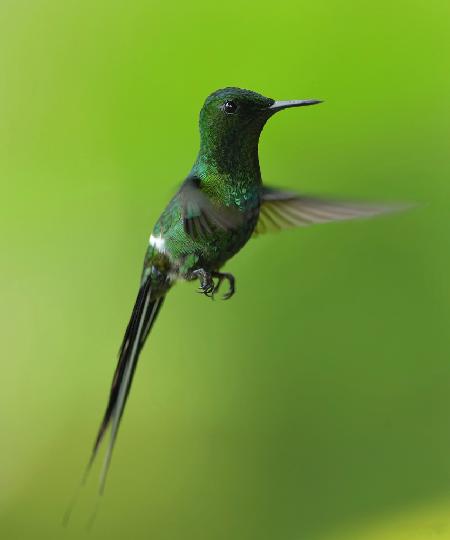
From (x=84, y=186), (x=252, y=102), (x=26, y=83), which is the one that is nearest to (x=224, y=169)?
(x=252, y=102)

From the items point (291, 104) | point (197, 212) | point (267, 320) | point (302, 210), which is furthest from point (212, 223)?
point (267, 320)

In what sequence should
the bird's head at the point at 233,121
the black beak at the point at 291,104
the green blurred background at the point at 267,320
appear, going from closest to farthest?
the black beak at the point at 291,104 → the bird's head at the point at 233,121 → the green blurred background at the point at 267,320

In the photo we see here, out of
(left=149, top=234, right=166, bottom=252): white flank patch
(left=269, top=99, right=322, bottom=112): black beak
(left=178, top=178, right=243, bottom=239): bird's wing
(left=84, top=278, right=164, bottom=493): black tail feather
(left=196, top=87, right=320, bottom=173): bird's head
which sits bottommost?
(left=84, top=278, right=164, bottom=493): black tail feather

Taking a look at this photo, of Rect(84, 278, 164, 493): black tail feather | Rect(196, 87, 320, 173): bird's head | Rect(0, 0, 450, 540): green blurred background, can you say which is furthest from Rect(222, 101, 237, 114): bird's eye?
Rect(0, 0, 450, 540): green blurred background

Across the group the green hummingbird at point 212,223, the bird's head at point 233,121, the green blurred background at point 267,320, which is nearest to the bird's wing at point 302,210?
the green hummingbird at point 212,223

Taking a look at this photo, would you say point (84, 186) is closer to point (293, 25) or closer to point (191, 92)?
point (191, 92)

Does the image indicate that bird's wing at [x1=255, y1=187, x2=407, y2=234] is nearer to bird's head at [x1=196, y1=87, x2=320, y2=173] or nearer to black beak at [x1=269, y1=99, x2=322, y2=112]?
bird's head at [x1=196, y1=87, x2=320, y2=173]

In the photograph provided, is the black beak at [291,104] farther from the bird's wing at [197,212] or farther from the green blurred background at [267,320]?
the green blurred background at [267,320]
